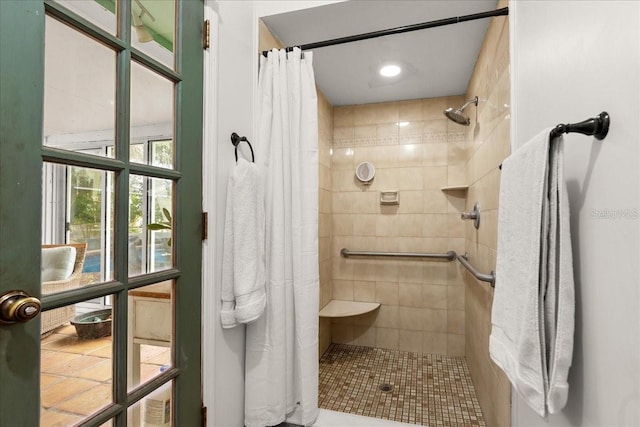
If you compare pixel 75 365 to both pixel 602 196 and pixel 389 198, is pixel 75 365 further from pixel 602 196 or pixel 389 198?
pixel 389 198

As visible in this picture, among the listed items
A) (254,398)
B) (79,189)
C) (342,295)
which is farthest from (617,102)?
(342,295)

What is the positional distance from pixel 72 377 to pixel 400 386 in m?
1.90

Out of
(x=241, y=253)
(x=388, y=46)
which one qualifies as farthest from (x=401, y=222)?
(x=241, y=253)

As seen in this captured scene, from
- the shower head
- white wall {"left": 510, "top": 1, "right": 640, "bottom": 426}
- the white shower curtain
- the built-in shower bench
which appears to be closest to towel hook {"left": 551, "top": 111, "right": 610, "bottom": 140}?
white wall {"left": 510, "top": 1, "right": 640, "bottom": 426}

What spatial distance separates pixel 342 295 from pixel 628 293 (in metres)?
2.39

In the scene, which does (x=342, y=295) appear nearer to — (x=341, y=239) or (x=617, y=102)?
(x=341, y=239)

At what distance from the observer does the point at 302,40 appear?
1811mm

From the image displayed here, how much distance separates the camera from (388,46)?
1877 millimetres

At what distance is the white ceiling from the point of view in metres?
1.54

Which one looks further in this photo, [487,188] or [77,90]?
[487,188]

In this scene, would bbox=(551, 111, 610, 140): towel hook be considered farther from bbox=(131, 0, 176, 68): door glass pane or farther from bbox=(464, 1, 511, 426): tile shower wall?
bbox=(131, 0, 176, 68): door glass pane

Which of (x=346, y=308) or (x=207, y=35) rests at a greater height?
(x=207, y=35)

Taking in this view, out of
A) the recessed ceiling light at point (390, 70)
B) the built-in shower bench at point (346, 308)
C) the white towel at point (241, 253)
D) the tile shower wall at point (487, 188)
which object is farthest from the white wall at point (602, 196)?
the built-in shower bench at point (346, 308)

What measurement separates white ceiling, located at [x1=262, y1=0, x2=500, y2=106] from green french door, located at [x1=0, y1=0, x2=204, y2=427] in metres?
0.74
